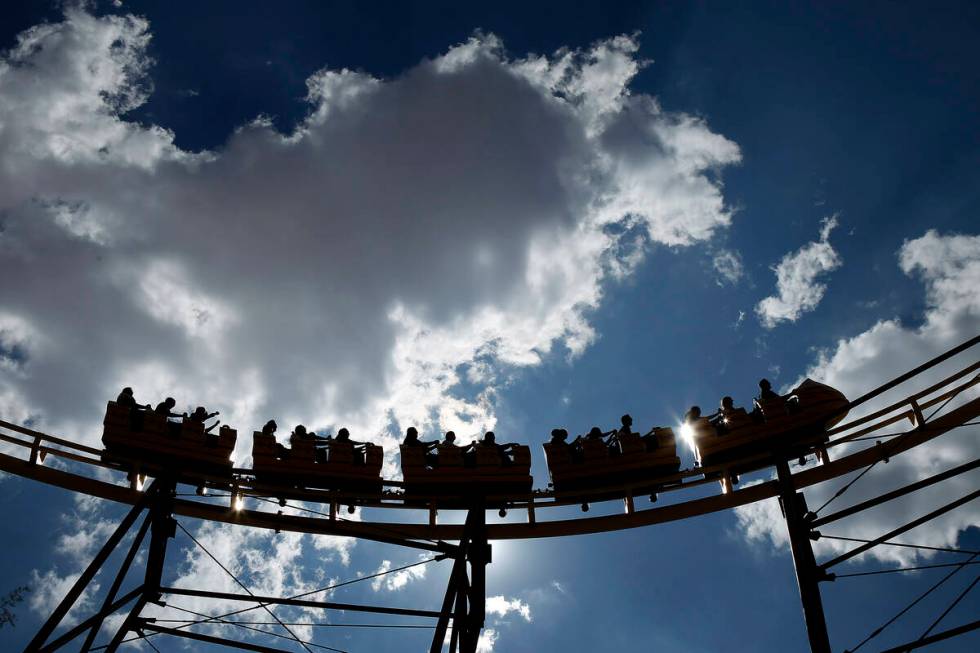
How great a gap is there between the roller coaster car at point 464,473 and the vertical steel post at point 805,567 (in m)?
4.10

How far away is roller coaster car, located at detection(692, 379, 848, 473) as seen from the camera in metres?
12.8

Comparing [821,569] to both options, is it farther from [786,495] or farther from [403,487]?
[403,487]

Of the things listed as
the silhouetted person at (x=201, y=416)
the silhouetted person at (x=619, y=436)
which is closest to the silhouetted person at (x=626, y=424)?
the silhouetted person at (x=619, y=436)

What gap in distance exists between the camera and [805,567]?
36.4 ft

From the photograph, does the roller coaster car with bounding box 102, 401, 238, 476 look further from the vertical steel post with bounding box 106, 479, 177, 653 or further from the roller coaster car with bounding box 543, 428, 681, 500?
the roller coaster car with bounding box 543, 428, 681, 500

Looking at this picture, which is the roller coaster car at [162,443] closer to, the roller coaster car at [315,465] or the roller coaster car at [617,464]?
the roller coaster car at [315,465]

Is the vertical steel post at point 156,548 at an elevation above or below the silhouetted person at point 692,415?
below

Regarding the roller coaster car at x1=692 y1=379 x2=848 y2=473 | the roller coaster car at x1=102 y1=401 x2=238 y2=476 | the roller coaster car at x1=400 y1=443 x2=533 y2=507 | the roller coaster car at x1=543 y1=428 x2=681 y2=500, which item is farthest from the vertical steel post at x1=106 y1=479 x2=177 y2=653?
the roller coaster car at x1=692 y1=379 x2=848 y2=473

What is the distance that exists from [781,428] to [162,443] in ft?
30.8

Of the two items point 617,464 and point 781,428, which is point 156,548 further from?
point 781,428

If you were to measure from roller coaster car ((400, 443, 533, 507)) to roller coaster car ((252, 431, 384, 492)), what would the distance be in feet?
2.09

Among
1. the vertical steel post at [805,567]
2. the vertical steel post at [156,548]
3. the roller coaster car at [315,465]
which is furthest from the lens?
the roller coaster car at [315,465]

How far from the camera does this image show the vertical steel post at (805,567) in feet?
35.2

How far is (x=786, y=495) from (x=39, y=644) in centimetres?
1023
